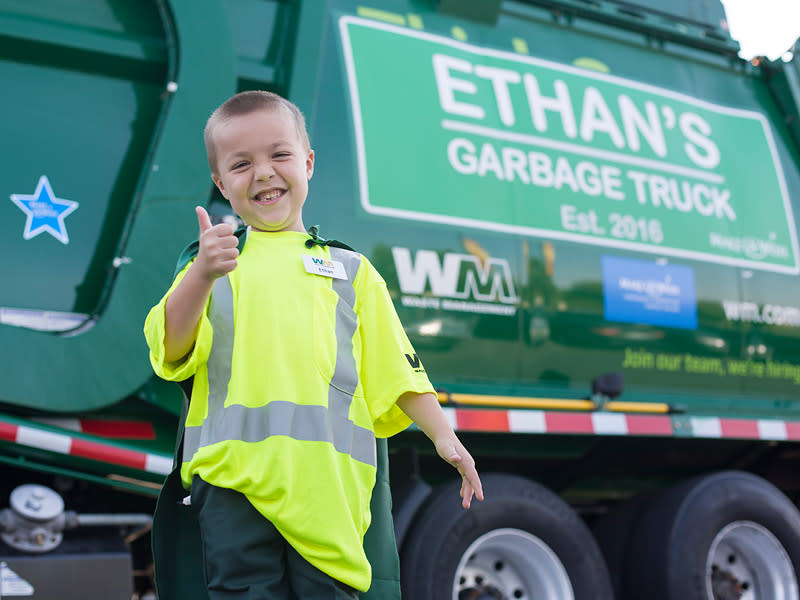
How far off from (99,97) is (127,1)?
35 centimetres

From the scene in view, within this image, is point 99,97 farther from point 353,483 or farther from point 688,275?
point 688,275

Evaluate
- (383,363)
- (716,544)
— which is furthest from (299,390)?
(716,544)

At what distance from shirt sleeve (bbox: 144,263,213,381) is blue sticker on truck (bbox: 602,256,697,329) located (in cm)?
228

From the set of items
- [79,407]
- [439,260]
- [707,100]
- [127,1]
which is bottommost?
[79,407]

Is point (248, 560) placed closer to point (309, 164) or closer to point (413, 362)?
point (413, 362)

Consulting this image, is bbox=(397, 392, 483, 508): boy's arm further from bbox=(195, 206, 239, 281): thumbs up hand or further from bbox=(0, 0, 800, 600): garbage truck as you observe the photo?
bbox=(0, 0, 800, 600): garbage truck

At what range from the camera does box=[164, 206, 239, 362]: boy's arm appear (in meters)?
1.53

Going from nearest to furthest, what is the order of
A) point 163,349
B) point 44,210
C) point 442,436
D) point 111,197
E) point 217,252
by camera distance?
point 217,252
point 163,349
point 442,436
point 44,210
point 111,197

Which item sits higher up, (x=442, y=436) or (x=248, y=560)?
(x=442, y=436)

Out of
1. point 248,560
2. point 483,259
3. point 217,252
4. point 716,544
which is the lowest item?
point 248,560

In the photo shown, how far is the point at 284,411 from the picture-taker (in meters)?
1.63

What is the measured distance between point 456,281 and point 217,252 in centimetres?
182

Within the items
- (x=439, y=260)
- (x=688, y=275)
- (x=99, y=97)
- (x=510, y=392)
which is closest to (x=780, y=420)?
(x=688, y=275)

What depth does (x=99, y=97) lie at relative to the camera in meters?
2.83
